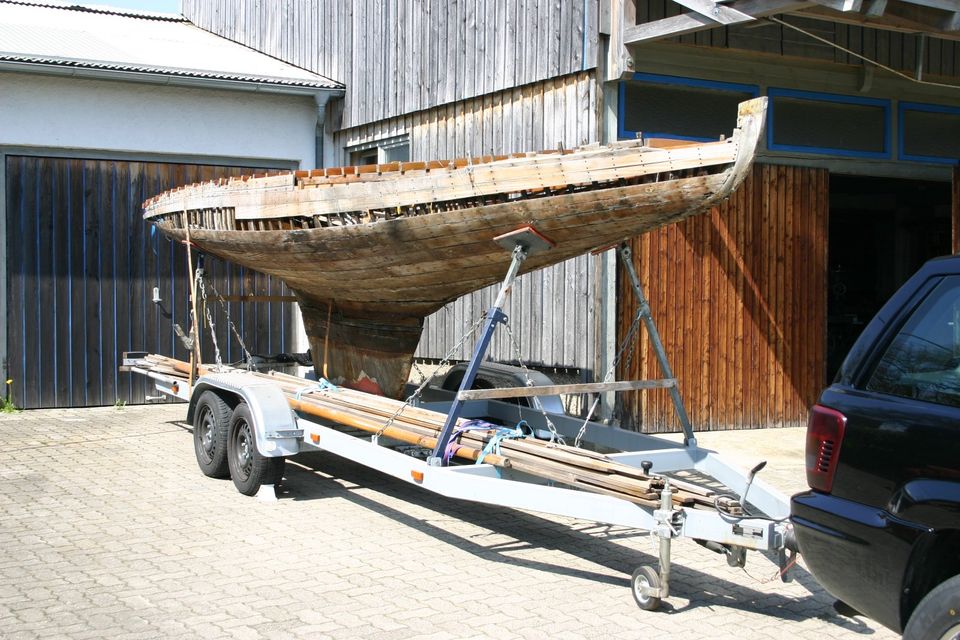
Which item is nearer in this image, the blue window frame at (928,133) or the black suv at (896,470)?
the black suv at (896,470)

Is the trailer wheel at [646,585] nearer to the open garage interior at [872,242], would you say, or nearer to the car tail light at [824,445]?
the car tail light at [824,445]

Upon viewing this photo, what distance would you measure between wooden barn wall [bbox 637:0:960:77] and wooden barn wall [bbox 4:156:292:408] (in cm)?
642

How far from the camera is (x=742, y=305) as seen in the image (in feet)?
36.6

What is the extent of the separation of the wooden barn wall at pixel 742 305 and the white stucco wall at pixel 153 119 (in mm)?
5701

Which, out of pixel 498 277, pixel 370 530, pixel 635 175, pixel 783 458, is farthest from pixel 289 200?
pixel 783 458

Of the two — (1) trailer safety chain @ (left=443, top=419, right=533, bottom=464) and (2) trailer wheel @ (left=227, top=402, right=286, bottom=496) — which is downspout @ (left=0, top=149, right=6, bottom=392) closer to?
(2) trailer wheel @ (left=227, top=402, right=286, bottom=496)

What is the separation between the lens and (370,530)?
6.86 m

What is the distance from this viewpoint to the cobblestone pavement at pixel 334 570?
496cm

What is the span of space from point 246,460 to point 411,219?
237 centimetres

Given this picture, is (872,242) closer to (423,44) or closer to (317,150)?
(423,44)

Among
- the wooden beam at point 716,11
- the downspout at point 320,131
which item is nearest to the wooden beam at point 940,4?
the wooden beam at point 716,11

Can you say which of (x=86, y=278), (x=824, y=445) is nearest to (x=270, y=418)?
(x=824, y=445)

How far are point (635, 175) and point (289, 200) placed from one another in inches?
132

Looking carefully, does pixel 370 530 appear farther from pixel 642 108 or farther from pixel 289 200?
pixel 642 108
